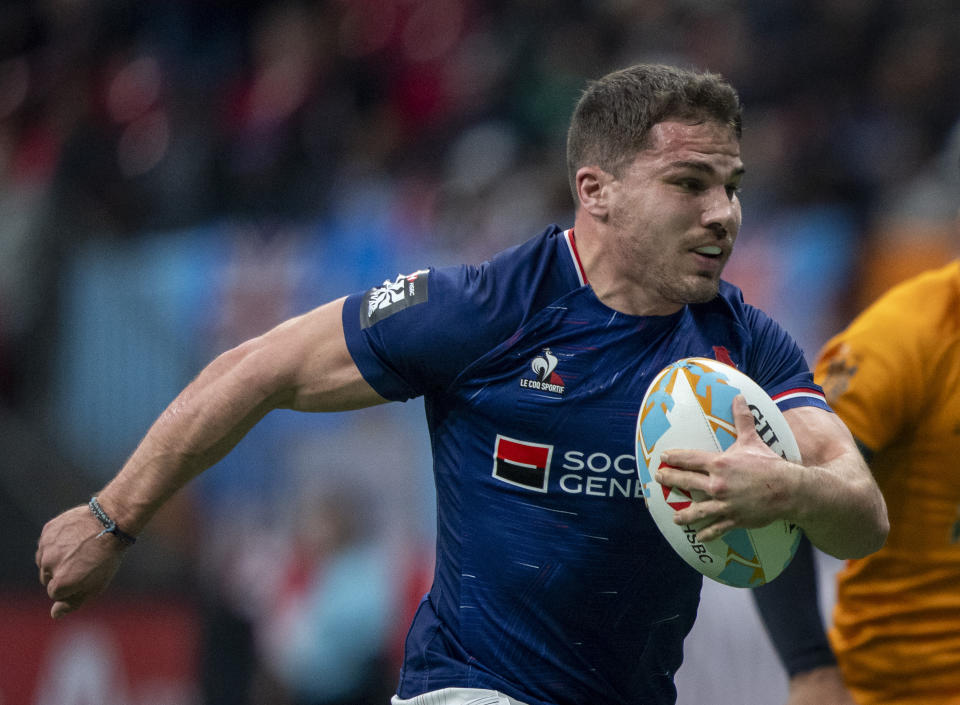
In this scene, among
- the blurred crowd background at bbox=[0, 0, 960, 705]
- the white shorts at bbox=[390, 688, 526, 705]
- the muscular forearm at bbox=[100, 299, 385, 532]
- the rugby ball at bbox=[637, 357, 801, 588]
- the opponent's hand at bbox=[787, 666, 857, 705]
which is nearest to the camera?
the rugby ball at bbox=[637, 357, 801, 588]

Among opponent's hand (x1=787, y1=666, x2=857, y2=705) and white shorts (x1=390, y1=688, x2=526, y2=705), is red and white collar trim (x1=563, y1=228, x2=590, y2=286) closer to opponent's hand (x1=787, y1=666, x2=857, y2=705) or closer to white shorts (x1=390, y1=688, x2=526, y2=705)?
white shorts (x1=390, y1=688, x2=526, y2=705)

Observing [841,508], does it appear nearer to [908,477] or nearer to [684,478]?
[684,478]

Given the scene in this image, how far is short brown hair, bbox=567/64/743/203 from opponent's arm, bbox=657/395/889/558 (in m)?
0.80

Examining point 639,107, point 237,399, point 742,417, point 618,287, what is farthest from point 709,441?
point 237,399

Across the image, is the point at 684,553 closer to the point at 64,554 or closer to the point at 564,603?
the point at 564,603

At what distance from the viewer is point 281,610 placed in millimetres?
7727

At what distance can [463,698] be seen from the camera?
10.6ft

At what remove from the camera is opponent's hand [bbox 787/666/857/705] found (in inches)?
152

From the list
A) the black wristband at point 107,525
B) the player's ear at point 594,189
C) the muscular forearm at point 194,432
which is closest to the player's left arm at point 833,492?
the player's ear at point 594,189

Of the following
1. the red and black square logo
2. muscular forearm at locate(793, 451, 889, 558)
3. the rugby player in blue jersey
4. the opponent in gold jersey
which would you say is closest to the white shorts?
the rugby player in blue jersey

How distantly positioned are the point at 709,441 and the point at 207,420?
4.23 feet

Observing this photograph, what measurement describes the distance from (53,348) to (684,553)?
640 centimetres

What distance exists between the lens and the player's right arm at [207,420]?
3.31m

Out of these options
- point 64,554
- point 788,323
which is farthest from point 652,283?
point 788,323
